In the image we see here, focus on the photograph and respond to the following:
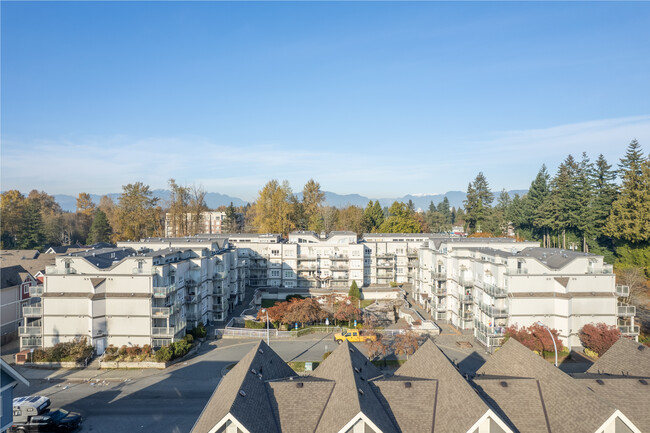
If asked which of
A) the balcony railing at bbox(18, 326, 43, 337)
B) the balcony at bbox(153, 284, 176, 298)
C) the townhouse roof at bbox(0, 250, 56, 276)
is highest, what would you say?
the townhouse roof at bbox(0, 250, 56, 276)

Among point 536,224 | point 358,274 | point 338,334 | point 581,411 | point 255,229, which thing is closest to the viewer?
point 581,411

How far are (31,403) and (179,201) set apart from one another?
6453cm

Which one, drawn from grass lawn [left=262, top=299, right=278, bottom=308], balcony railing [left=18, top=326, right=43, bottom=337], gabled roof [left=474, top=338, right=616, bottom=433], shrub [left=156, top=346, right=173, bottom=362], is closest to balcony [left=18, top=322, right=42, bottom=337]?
balcony railing [left=18, top=326, right=43, bottom=337]

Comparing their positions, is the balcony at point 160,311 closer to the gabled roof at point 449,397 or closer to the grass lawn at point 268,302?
the grass lawn at point 268,302

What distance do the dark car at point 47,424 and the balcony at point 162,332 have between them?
511 inches

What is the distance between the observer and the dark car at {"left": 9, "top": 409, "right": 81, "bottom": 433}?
2512 cm

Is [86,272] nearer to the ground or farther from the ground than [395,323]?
farther from the ground

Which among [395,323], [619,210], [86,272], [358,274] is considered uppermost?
[619,210]

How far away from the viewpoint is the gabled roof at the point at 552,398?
1736 centimetres

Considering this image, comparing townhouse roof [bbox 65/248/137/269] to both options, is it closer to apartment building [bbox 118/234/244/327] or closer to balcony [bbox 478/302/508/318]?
apartment building [bbox 118/234/244/327]

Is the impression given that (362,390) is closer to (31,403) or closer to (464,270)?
(31,403)

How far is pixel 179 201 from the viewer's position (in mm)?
87312

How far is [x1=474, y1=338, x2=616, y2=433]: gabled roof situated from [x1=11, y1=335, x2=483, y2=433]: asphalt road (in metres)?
14.5

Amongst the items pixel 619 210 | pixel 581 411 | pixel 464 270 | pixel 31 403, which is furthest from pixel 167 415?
pixel 619 210
